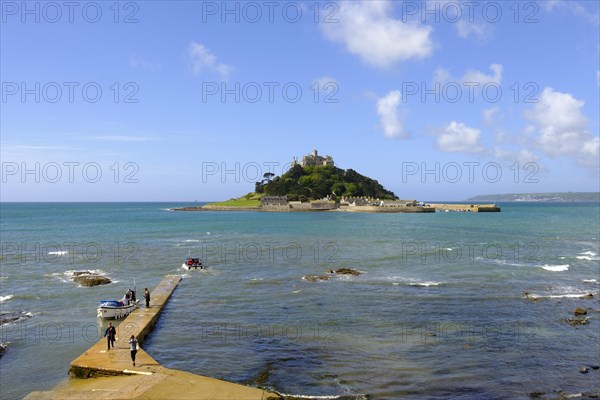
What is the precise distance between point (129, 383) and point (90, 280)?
23941mm

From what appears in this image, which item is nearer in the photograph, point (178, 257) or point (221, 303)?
point (221, 303)

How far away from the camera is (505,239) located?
75.4 m

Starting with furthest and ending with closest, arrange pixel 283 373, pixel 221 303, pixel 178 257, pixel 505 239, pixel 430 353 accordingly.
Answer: pixel 505 239, pixel 178 257, pixel 221 303, pixel 430 353, pixel 283 373

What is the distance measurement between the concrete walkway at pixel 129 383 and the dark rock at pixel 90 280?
700 inches

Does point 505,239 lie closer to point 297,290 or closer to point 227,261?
point 227,261

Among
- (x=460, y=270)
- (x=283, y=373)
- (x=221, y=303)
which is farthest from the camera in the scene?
(x=460, y=270)

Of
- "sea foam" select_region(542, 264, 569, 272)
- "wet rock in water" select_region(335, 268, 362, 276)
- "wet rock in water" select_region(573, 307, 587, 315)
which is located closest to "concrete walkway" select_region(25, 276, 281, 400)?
"wet rock in water" select_region(573, 307, 587, 315)

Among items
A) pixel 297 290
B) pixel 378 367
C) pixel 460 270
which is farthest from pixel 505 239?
pixel 378 367

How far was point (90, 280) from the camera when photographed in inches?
1495

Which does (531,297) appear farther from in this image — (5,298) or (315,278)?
(5,298)

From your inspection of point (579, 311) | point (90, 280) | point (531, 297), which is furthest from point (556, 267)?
point (90, 280)

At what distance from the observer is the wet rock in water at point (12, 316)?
90.1 feet

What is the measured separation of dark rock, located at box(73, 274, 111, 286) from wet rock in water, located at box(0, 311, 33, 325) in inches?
321

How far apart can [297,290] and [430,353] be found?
15142mm
